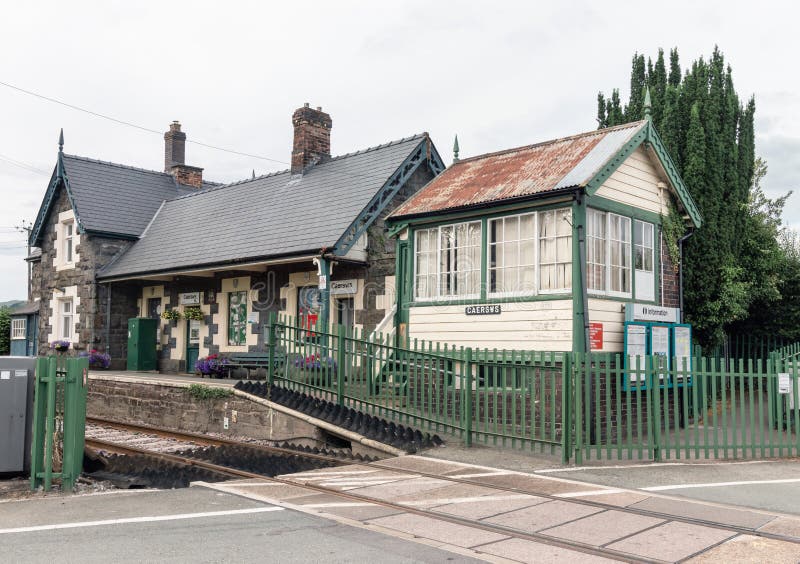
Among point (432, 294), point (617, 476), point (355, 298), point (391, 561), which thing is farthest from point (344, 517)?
point (355, 298)

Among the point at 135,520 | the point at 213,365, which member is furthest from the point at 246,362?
the point at 135,520

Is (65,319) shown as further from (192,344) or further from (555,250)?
(555,250)

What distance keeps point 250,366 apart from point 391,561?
1363cm

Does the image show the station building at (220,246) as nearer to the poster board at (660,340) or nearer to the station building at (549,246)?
the station building at (549,246)

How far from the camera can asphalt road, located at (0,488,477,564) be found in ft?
18.0

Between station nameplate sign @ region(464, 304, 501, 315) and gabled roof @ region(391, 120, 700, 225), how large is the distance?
1847mm

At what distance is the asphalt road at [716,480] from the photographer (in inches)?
302

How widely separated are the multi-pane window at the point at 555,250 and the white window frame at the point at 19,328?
2542 centimetres

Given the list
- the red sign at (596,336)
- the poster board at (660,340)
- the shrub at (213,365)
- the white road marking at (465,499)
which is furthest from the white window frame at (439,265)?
the shrub at (213,365)

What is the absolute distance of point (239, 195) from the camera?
78.8 ft

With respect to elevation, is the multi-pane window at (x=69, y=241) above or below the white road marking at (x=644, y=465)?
above

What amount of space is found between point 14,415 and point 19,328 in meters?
25.1

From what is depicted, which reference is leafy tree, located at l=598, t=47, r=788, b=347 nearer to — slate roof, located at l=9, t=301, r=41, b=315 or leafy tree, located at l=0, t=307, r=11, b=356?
slate roof, located at l=9, t=301, r=41, b=315

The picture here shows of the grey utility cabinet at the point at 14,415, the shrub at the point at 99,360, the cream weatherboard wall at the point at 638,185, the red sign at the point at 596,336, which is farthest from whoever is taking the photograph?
the shrub at the point at 99,360
